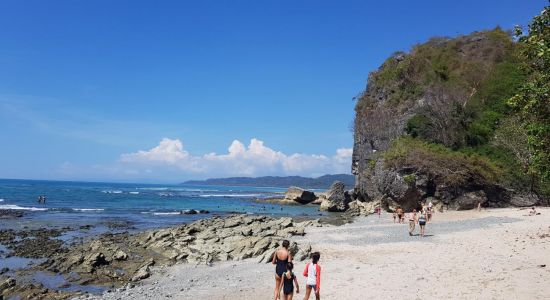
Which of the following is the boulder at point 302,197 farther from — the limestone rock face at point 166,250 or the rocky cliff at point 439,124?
the limestone rock face at point 166,250

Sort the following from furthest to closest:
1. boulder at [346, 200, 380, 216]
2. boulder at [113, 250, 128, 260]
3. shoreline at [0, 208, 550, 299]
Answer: boulder at [346, 200, 380, 216], boulder at [113, 250, 128, 260], shoreline at [0, 208, 550, 299]

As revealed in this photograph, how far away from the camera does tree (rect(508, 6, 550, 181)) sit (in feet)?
41.1

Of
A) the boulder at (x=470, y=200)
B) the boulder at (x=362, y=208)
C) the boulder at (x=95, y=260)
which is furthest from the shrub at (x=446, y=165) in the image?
the boulder at (x=95, y=260)

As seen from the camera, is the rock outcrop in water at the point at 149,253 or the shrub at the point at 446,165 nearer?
the rock outcrop in water at the point at 149,253

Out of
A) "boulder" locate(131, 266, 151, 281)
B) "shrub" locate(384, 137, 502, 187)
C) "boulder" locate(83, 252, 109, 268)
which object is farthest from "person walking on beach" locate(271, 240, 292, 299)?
"shrub" locate(384, 137, 502, 187)

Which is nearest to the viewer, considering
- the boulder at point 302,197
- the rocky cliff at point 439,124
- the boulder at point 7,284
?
the boulder at point 7,284

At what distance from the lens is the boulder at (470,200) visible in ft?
143

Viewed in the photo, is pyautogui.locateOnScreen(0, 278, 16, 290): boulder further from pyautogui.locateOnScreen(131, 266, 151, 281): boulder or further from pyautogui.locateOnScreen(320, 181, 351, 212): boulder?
pyautogui.locateOnScreen(320, 181, 351, 212): boulder

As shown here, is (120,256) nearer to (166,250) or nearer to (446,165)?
(166,250)

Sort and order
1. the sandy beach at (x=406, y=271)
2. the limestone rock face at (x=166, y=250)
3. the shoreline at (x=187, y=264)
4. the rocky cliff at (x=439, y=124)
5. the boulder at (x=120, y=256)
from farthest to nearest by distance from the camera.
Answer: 1. the rocky cliff at (x=439, y=124)
2. the boulder at (x=120, y=256)
3. the limestone rock face at (x=166, y=250)
4. the shoreline at (x=187, y=264)
5. the sandy beach at (x=406, y=271)

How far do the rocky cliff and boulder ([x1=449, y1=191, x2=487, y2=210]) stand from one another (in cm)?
10

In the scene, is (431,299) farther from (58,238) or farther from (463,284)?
(58,238)

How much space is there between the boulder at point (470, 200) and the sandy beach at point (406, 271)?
1821 centimetres

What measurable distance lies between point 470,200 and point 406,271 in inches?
1225
